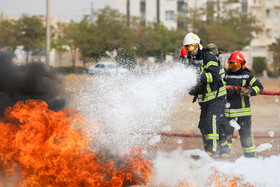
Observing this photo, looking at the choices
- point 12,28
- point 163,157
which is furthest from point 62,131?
point 12,28

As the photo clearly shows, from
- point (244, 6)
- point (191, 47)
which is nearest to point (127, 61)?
point (191, 47)

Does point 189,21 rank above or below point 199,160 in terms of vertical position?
above

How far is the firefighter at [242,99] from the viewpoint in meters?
5.30

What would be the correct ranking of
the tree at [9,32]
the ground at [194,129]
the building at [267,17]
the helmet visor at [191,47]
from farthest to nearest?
1. the building at [267,17]
2. the tree at [9,32]
3. the ground at [194,129]
4. the helmet visor at [191,47]

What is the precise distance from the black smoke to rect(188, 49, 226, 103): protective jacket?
1637mm

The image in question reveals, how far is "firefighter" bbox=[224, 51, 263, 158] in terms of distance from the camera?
5305mm

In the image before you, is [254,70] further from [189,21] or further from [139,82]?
[139,82]

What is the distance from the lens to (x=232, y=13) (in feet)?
117

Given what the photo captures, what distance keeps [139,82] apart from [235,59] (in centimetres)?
149

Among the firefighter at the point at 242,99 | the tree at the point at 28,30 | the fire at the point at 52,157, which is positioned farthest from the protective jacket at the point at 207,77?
the tree at the point at 28,30

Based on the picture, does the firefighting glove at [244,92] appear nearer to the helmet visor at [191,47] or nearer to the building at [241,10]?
the helmet visor at [191,47]

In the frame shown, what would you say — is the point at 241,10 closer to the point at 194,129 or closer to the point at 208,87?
the point at 194,129

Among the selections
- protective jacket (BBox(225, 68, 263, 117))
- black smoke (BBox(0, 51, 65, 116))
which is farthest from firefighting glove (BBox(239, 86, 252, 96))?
black smoke (BBox(0, 51, 65, 116))

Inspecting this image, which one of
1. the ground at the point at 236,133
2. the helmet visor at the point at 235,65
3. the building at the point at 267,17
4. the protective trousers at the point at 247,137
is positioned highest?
the building at the point at 267,17
